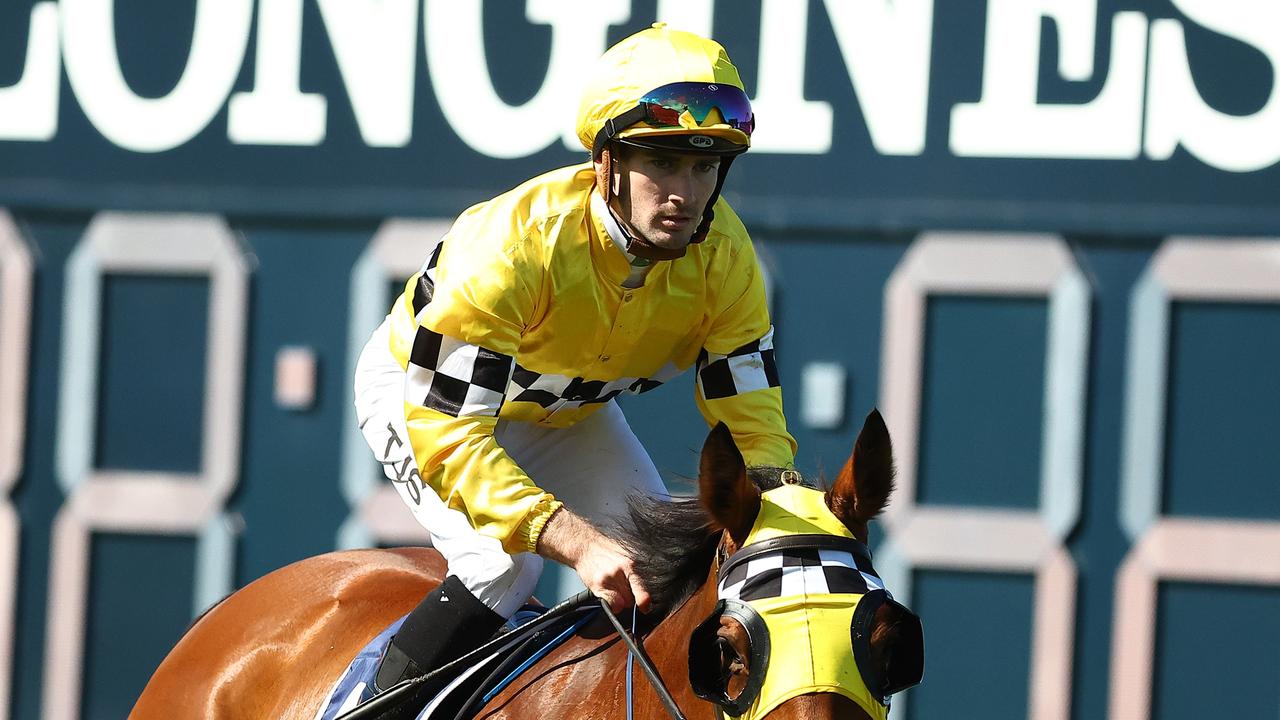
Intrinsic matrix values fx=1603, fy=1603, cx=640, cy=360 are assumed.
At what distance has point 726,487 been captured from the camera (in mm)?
1884

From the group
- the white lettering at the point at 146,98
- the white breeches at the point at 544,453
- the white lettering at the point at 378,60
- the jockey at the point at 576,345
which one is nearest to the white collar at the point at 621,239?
the jockey at the point at 576,345

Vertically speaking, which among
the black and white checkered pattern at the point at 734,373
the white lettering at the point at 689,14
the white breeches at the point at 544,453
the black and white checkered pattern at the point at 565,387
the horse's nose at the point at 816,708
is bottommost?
the horse's nose at the point at 816,708

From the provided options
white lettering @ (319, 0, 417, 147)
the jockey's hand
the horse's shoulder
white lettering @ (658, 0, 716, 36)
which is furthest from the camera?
white lettering @ (319, 0, 417, 147)

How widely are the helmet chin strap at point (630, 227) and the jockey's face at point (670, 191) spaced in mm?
31

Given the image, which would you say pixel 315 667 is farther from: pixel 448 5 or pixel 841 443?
pixel 448 5

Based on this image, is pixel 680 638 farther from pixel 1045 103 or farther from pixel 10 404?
pixel 10 404

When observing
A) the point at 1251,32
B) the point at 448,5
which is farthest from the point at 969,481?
the point at 448,5

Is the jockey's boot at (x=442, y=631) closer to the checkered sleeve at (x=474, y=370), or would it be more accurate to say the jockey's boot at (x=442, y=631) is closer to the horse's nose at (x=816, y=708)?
the checkered sleeve at (x=474, y=370)

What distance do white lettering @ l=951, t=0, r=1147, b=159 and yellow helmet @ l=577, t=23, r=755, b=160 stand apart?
192 cm

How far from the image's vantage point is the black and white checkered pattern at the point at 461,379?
2234 millimetres

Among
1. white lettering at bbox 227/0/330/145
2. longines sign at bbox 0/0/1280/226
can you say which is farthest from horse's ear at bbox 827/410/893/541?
white lettering at bbox 227/0/330/145

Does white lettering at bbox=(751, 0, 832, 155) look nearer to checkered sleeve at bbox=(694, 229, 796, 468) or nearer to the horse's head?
checkered sleeve at bbox=(694, 229, 796, 468)

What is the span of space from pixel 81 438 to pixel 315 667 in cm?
200

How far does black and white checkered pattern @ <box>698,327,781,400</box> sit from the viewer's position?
8.27 feet
